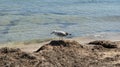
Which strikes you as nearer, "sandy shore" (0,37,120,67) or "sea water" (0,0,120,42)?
"sandy shore" (0,37,120,67)

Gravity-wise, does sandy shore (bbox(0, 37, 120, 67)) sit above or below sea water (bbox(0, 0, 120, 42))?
above

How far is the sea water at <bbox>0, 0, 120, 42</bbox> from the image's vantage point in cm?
1612

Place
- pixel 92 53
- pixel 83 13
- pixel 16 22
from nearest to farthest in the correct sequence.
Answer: pixel 92 53 < pixel 16 22 < pixel 83 13

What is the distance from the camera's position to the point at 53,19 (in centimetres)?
2019

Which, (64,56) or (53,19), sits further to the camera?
(53,19)

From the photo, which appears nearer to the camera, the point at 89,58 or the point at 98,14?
the point at 89,58

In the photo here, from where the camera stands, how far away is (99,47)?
10.1 metres

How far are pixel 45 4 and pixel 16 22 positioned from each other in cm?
856

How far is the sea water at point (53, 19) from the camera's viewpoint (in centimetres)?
1612

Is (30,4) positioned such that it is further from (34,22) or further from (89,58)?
(89,58)

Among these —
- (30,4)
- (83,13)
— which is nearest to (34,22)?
(83,13)

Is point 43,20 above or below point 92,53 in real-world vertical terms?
below

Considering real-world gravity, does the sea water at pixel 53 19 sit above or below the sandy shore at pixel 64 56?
below

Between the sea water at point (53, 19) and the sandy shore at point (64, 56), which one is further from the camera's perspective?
the sea water at point (53, 19)
